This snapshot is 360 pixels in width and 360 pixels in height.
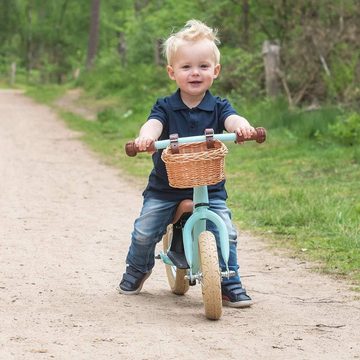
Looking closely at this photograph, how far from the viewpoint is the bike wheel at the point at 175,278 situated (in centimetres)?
549

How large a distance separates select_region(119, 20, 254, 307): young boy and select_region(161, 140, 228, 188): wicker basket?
0.97ft

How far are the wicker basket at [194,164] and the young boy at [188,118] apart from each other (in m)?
0.30

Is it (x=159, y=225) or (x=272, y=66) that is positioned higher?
(x=272, y=66)

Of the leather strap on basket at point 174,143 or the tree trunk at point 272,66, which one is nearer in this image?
the leather strap on basket at point 174,143

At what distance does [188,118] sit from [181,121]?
4 centimetres

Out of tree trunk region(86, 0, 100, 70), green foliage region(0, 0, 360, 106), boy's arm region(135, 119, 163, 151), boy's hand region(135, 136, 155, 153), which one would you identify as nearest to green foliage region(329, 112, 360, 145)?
green foliage region(0, 0, 360, 106)

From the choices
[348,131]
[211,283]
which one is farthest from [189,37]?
[348,131]

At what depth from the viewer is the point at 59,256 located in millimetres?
6699

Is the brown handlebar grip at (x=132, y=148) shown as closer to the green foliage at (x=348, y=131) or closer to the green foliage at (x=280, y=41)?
the green foliage at (x=280, y=41)

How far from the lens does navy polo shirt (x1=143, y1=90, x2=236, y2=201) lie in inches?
202

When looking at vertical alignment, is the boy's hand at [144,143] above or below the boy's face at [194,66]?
below

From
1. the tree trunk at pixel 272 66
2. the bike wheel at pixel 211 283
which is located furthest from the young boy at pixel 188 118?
the tree trunk at pixel 272 66

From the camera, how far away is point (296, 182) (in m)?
10.1

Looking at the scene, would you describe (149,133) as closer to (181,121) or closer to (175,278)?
(181,121)
